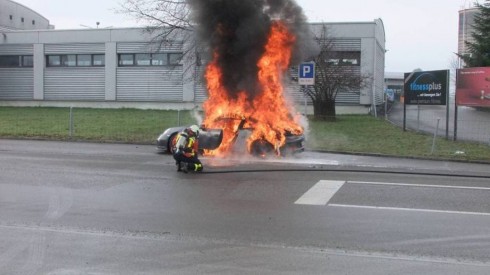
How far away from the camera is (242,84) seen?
46.3 ft

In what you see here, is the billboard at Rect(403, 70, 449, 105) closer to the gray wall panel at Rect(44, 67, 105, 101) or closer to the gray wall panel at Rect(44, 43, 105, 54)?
the gray wall panel at Rect(44, 67, 105, 101)

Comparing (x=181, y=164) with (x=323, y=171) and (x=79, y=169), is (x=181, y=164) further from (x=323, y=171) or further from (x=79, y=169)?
(x=323, y=171)

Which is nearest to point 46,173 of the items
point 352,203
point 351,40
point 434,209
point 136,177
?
point 136,177

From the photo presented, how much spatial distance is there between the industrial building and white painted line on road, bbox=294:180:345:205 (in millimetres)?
22607

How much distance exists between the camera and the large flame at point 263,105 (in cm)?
1354

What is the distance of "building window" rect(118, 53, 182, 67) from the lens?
34.2 meters

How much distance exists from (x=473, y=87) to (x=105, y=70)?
964 inches

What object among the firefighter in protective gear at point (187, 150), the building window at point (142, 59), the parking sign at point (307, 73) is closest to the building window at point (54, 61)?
the building window at point (142, 59)

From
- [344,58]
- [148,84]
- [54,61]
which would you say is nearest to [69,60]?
[54,61]

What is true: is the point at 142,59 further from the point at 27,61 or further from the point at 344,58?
the point at 344,58

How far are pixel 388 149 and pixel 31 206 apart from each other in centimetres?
1092

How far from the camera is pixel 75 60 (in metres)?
36.4

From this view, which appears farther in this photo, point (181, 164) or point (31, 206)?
point (181, 164)

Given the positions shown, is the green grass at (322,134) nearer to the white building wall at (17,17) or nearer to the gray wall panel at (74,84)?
the gray wall panel at (74,84)
